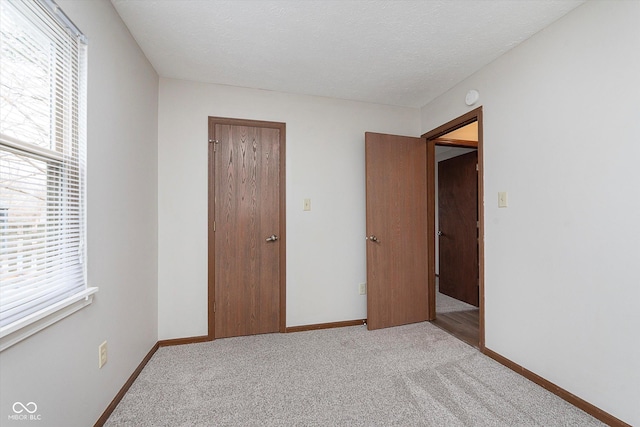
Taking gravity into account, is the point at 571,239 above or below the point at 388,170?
below

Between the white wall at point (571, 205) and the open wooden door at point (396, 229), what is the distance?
78cm

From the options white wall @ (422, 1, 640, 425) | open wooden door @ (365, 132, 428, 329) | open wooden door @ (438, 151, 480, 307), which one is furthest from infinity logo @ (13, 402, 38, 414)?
open wooden door @ (438, 151, 480, 307)

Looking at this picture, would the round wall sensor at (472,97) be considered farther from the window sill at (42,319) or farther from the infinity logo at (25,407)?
the infinity logo at (25,407)

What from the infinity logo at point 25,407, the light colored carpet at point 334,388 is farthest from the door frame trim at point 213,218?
the infinity logo at point 25,407

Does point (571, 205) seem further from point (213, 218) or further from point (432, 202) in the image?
point (213, 218)

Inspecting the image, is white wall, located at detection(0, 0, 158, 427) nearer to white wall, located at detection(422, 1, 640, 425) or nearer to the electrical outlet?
the electrical outlet

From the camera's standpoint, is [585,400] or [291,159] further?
[291,159]

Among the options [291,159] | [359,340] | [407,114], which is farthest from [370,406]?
[407,114]

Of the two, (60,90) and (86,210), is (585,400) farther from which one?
(60,90)

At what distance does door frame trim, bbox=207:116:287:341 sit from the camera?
2.53 m

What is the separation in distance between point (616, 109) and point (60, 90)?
283cm

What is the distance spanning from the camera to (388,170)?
9.39ft

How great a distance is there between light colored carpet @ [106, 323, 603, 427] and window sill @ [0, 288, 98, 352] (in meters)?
0.79

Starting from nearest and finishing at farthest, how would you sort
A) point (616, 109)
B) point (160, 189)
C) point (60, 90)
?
point (60, 90) < point (616, 109) < point (160, 189)
